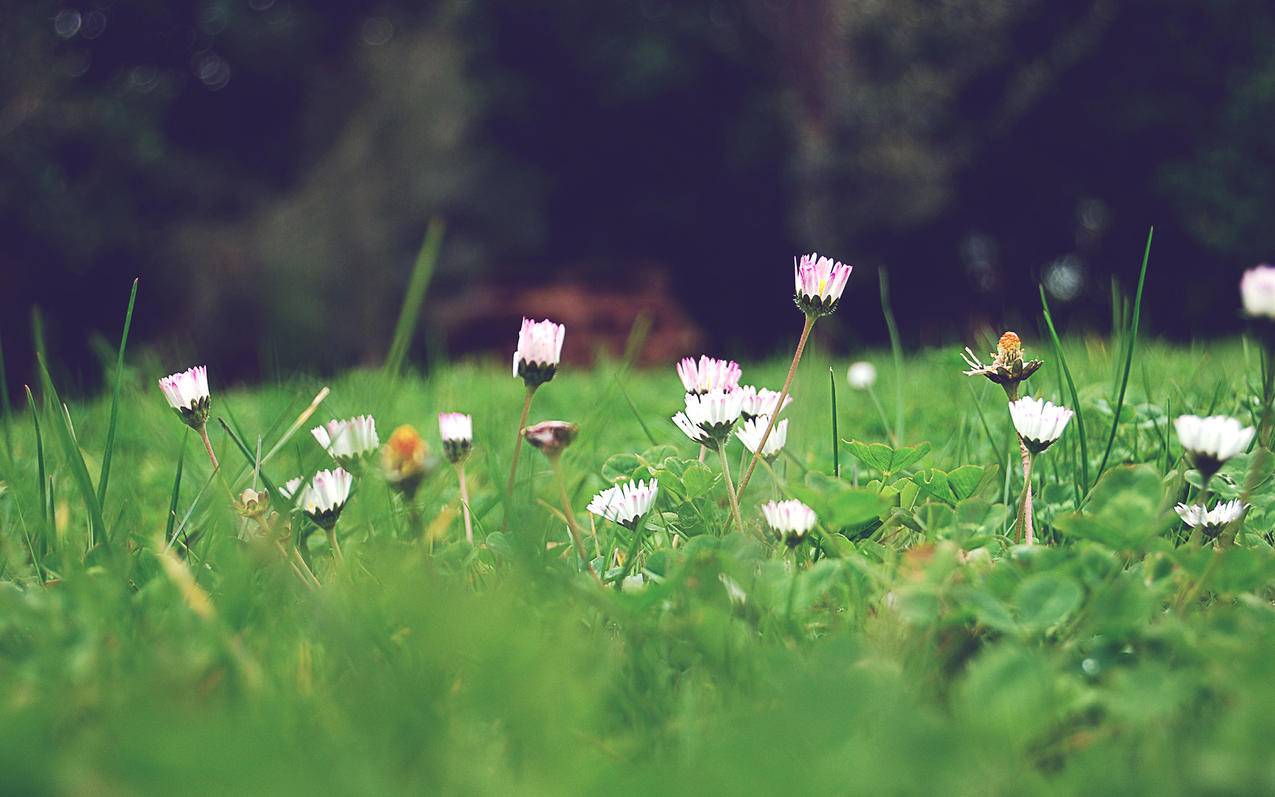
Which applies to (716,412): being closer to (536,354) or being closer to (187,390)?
(536,354)

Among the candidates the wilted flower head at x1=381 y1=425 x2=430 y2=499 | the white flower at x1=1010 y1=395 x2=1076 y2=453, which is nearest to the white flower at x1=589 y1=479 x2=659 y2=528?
the wilted flower head at x1=381 y1=425 x2=430 y2=499

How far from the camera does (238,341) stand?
292 inches

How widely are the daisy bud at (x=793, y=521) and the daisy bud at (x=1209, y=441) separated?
0.30m

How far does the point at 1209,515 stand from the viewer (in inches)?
33.9

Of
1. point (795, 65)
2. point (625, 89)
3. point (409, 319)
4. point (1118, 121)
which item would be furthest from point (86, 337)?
point (1118, 121)

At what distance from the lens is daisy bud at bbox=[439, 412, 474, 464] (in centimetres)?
90

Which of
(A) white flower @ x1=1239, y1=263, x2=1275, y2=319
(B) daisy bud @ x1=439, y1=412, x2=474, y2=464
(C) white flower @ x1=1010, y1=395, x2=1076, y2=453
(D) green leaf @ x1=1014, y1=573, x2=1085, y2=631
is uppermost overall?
(A) white flower @ x1=1239, y1=263, x2=1275, y2=319

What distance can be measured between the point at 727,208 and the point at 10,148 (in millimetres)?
6682

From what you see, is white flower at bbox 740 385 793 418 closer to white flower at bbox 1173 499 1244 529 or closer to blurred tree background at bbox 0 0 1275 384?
white flower at bbox 1173 499 1244 529

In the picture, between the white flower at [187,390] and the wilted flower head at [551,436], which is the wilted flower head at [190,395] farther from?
the wilted flower head at [551,436]

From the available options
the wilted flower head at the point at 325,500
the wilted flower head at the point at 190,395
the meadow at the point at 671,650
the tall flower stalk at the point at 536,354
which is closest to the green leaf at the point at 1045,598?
the meadow at the point at 671,650

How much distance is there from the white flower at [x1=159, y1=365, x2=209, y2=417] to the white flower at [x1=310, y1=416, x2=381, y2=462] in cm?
13

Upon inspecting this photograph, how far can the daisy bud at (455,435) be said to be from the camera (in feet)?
2.95

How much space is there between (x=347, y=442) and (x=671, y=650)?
379 mm
